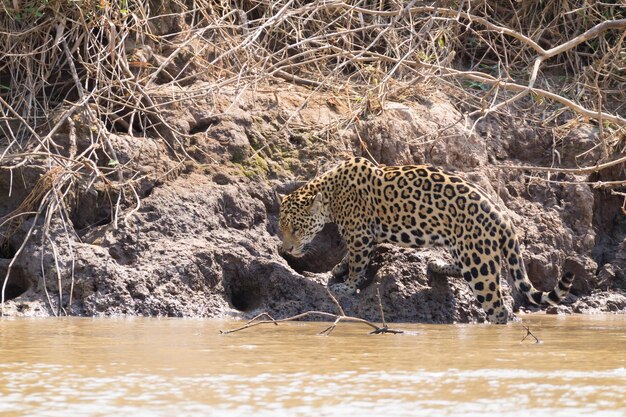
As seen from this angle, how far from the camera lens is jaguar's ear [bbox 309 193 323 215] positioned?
793cm

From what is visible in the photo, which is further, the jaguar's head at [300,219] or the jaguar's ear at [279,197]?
the jaguar's ear at [279,197]

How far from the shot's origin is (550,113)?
10.1 meters

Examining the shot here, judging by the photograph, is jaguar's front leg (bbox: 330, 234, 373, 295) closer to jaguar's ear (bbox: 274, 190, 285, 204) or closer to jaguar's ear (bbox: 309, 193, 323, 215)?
jaguar's ear (bbox: 309, 193, 323, 215)

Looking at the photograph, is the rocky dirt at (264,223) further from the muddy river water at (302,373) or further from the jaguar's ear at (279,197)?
the muddy river water at (302,373)

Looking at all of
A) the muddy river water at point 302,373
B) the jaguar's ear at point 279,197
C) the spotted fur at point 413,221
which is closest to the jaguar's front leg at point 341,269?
the spotted fur at point 413,221

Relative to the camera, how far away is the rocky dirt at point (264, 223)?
757cm

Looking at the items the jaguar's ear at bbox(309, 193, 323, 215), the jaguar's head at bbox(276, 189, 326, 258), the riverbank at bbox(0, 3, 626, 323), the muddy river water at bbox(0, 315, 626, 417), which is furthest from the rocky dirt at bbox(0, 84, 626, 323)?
the muddy river water at bbox(0, 315, 626, 417)

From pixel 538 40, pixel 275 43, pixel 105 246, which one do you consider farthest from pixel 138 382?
pixel 538 40

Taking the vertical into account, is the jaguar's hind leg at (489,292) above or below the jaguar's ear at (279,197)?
below

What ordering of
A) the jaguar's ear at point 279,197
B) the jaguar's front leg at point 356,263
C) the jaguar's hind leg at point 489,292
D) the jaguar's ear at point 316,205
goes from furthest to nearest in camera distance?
the jaguar's ear at point 279,197 < the jaguar's ear at point 316,205 < the jaguar's front leg at point 356,263 < the jaguar's hind leg at point 489,292

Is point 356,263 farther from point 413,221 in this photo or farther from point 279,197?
point 279,197

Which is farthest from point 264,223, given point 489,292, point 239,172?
point 489,292

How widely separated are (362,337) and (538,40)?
5.65 m

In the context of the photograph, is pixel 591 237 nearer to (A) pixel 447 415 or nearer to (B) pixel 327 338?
(B) pixel 327 338
